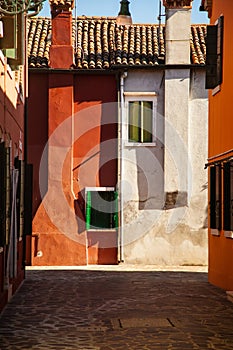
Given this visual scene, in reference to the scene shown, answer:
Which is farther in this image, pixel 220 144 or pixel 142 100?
pixel 142 100

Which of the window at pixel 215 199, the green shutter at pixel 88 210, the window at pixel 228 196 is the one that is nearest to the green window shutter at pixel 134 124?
the green shutter at pixel 88 210

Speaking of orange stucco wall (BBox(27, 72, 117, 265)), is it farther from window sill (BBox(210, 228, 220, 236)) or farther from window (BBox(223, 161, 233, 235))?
window (BBox(223, 161, 233, 235))

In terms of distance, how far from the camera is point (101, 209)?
25.9 meters

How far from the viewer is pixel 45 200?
2580cm

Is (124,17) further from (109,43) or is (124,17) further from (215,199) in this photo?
(109,43)

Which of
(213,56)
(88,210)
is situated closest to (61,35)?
(88,210)

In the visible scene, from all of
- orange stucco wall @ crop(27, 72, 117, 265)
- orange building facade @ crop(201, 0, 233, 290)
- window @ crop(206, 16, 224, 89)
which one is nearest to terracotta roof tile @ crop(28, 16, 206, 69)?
orange stucco wall @ crop(27, 72, 117, 265)

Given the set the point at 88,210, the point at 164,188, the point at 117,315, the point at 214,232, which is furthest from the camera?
the point at 164,188

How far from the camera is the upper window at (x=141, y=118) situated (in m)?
26.1

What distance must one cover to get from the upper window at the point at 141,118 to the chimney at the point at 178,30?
1467 mm

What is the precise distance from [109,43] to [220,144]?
10.7 m

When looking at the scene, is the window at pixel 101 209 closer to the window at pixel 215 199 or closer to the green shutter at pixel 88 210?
the green shutter at pixel 88 210

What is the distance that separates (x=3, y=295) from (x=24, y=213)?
504 centimetres

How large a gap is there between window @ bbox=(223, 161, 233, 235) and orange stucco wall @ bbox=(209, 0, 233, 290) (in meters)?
0.30
